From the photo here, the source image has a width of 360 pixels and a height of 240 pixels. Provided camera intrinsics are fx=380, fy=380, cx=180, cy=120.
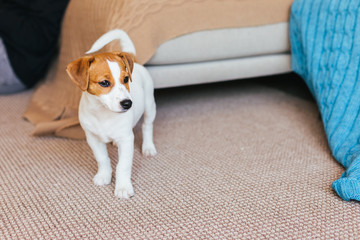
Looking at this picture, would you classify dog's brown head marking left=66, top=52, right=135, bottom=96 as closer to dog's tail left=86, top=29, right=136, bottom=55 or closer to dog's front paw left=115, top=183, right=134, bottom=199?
dog's tail left=86, top=29, right=136, bottom=55

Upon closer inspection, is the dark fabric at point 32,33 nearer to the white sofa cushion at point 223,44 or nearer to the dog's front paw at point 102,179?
the white sofa cushion at point 223,44

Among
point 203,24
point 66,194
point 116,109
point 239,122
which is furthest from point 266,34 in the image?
point 66,194

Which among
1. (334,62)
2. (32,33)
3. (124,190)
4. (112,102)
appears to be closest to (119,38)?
(112,102)

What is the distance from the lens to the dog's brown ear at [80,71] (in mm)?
935

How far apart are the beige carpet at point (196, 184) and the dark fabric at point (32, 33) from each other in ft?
1.18

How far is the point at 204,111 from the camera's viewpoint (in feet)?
5.83

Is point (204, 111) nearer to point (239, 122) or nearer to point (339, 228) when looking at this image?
point (239, 122)

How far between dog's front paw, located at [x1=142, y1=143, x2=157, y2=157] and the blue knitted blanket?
0.61 meters

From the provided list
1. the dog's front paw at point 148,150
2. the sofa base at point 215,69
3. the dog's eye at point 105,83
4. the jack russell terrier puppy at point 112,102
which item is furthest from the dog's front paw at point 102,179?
the sofa base at point 215,69

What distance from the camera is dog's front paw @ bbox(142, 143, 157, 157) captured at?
1341 mm

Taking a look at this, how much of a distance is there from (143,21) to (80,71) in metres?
0.56

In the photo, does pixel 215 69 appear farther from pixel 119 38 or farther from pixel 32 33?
pixel 32 33

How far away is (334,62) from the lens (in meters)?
1.39

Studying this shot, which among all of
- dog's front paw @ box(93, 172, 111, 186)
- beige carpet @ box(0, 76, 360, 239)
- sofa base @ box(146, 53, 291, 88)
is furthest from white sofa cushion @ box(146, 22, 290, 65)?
dog's front paw @ box(93, 172, 111, 186)
